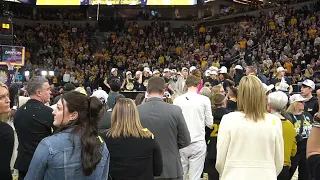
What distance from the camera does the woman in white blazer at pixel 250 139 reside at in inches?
141

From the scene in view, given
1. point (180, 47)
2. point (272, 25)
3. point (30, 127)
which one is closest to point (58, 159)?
point (30, 127)

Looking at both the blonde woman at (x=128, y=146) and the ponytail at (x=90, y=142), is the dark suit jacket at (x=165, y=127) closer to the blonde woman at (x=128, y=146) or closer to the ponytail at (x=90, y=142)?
the blonde woman at (x=128, y=146)

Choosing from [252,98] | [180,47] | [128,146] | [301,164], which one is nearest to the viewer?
[252,98]

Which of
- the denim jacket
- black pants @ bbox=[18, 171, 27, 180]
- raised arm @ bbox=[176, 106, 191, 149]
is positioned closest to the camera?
the denim jacket

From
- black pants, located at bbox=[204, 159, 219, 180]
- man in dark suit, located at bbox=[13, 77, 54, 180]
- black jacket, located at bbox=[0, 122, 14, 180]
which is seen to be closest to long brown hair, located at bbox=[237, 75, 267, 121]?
black jacket, located at bbox=[0, 122, 14, 180]

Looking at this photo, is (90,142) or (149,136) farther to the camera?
(149,136)

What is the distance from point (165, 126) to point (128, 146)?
83 cm

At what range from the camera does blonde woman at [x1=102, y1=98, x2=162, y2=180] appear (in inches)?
154

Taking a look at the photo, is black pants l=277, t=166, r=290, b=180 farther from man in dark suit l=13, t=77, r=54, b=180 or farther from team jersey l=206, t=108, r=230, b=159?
man in dark suit l=13, t=77, r=54, b=180

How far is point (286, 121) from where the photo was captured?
4820mm

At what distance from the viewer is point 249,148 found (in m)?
3.59

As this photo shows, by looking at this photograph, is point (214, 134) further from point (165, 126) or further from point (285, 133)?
point (165, 126)

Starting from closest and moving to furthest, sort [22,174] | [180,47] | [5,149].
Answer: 1. [5,149]
2. [22,174]
3. [180,47]

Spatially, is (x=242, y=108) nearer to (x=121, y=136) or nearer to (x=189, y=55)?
(x=121, y=136)
